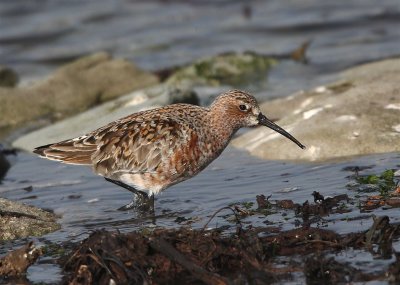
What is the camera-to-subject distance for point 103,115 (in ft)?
37.9

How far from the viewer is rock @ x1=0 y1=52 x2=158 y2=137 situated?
43.0ft

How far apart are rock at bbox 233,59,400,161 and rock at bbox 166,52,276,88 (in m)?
3.23

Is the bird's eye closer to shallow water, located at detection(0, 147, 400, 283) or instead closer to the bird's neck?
the bird's neck

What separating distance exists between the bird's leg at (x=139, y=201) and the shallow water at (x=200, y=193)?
0.10 m

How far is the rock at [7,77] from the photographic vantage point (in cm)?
1490

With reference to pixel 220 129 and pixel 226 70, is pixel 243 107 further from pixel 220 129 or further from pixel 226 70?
pixel 226 70

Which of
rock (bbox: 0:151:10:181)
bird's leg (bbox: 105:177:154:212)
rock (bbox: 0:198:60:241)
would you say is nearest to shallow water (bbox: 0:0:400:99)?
rock (bbox: 0:151:10:181)

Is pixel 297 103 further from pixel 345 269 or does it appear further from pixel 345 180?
pixel 345 269

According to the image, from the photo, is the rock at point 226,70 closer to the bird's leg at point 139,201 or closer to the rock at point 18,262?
the bird's leg at point 139,201

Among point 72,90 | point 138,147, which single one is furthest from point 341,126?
point 72,90

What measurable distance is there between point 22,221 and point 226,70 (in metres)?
7.14

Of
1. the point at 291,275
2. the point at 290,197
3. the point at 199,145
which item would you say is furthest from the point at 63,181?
the point at 291,275

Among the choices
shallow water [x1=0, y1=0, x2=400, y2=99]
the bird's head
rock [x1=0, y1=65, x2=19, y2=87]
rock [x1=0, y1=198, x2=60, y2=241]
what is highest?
shallow water [x1=0, y1=0, x2=400, y2=99]

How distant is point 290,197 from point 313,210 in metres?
0.84
